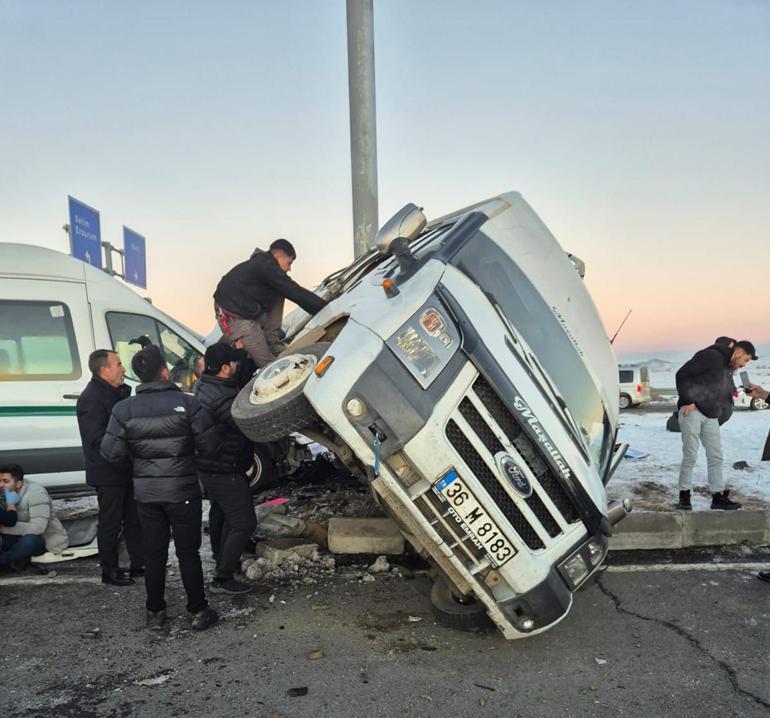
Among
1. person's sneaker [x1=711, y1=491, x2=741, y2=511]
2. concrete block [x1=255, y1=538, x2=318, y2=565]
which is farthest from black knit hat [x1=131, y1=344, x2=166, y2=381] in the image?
person's sneaker [x1=711, y1=491, x2=741, y2=511]

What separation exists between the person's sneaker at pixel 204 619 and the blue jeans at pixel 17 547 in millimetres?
1835

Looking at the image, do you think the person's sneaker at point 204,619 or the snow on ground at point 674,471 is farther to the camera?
the snow on ground at point 674,471

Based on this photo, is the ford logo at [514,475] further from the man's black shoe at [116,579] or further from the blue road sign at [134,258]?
the blue road sign at [134,258]

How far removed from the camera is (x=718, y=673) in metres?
3.13

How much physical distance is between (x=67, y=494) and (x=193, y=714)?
3748 mm

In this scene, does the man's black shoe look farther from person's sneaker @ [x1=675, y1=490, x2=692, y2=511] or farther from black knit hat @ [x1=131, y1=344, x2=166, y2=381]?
person's sneaker @ [x1=675, y1=490, x2=692, y2=511]

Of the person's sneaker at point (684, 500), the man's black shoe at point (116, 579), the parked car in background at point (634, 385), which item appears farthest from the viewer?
the parked car in background at point (634, 385)

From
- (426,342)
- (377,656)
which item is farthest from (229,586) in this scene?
(426,342)

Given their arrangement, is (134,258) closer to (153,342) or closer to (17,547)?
(153,342)

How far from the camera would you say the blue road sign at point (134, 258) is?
10.3 meters

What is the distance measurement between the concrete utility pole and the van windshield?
4335 mm

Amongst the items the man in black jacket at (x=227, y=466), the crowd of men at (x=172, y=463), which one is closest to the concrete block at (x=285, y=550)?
the crowd of men at (x=172, y=463)

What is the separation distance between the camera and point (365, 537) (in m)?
4.95

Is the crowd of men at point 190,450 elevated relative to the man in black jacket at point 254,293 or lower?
lower
